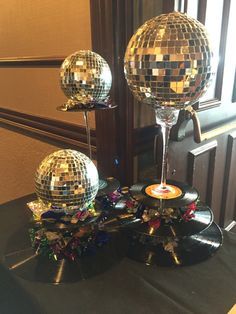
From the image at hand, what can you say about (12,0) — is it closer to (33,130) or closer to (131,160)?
(33,130)

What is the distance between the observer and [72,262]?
1.91 feet

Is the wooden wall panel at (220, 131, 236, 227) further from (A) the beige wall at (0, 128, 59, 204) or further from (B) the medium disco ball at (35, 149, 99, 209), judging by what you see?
(B) the medium disco ball at (35, 149, 99, 209)

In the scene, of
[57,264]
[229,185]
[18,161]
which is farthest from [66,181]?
[18,161]

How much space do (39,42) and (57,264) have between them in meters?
0.84

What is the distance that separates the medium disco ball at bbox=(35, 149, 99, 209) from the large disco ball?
17 centimetres

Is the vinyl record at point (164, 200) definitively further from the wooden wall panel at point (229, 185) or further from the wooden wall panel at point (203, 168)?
the wooden wall panel at point (229, 185)

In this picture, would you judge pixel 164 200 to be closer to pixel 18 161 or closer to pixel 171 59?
pixel 171 59

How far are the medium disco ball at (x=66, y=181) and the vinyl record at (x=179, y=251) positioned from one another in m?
0.17

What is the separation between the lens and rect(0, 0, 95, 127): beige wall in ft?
3.05

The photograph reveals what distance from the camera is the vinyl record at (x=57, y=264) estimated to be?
55 cm

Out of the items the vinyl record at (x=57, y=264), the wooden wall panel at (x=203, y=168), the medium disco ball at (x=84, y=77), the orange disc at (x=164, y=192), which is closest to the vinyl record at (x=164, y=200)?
the orange disc at (x=164, y=192)

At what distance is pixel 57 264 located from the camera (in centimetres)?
58

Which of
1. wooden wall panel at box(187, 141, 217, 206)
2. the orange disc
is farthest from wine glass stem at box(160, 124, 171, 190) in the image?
wooden wall panel at box(187, 141, 217, 206)

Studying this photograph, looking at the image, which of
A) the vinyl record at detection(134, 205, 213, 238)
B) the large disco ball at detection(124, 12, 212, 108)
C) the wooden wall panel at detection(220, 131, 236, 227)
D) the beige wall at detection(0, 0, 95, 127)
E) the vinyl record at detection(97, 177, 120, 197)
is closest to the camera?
the large disco ball at detection(124, 12, 212, 108)
